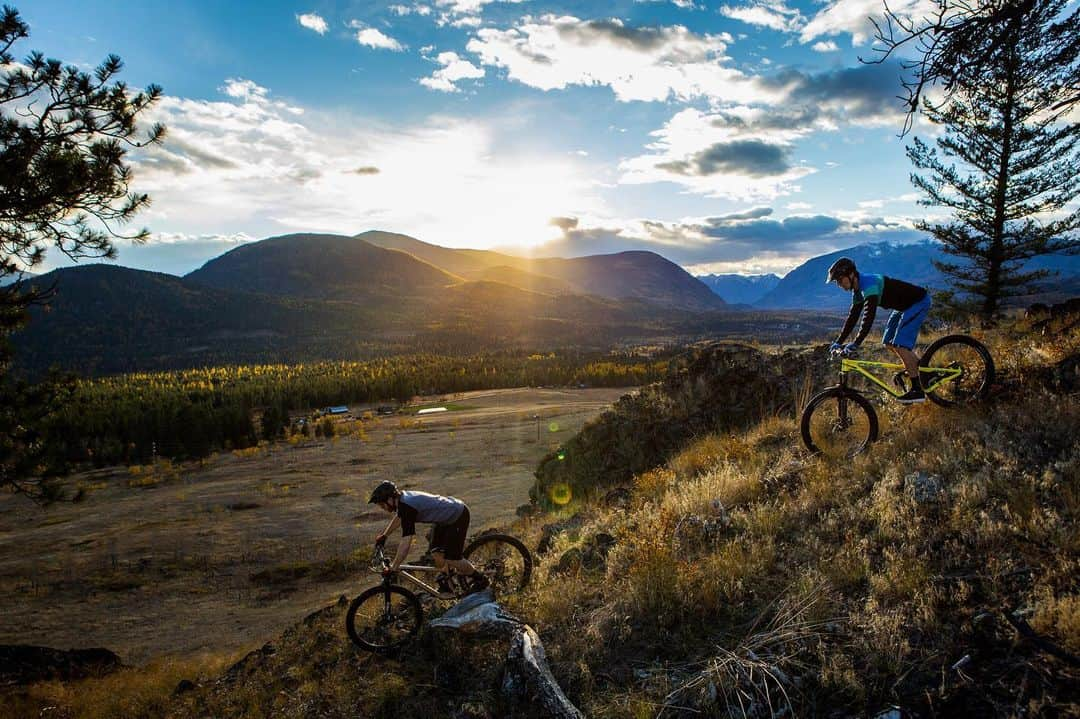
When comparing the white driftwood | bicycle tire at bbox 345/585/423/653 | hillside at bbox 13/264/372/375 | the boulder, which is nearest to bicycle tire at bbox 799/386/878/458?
the boulder

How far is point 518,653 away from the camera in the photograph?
5.89 m

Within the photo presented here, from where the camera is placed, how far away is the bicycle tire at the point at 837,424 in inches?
325

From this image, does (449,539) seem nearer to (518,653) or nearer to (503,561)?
(503,561)

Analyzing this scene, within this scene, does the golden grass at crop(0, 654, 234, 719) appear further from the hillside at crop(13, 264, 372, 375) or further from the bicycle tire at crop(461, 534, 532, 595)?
the hillside at crop(13, 264, 372, 375)

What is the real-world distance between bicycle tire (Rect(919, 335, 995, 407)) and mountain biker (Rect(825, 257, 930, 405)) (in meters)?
0.29

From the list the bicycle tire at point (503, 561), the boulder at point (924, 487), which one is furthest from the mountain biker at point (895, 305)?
the bicycle tire at point (503, 561)

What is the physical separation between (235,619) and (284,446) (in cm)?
3565

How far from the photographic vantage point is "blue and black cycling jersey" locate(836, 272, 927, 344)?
7.88m

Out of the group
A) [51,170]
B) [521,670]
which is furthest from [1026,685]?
[51,170]

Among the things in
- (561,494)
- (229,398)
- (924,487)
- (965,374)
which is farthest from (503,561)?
(229,398)

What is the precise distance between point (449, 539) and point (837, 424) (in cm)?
627

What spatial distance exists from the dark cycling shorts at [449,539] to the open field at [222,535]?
9.74 metres

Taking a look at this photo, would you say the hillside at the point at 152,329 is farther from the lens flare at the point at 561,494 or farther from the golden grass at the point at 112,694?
the golden grass at the point at 112,694

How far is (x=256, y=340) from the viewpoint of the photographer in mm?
172500
